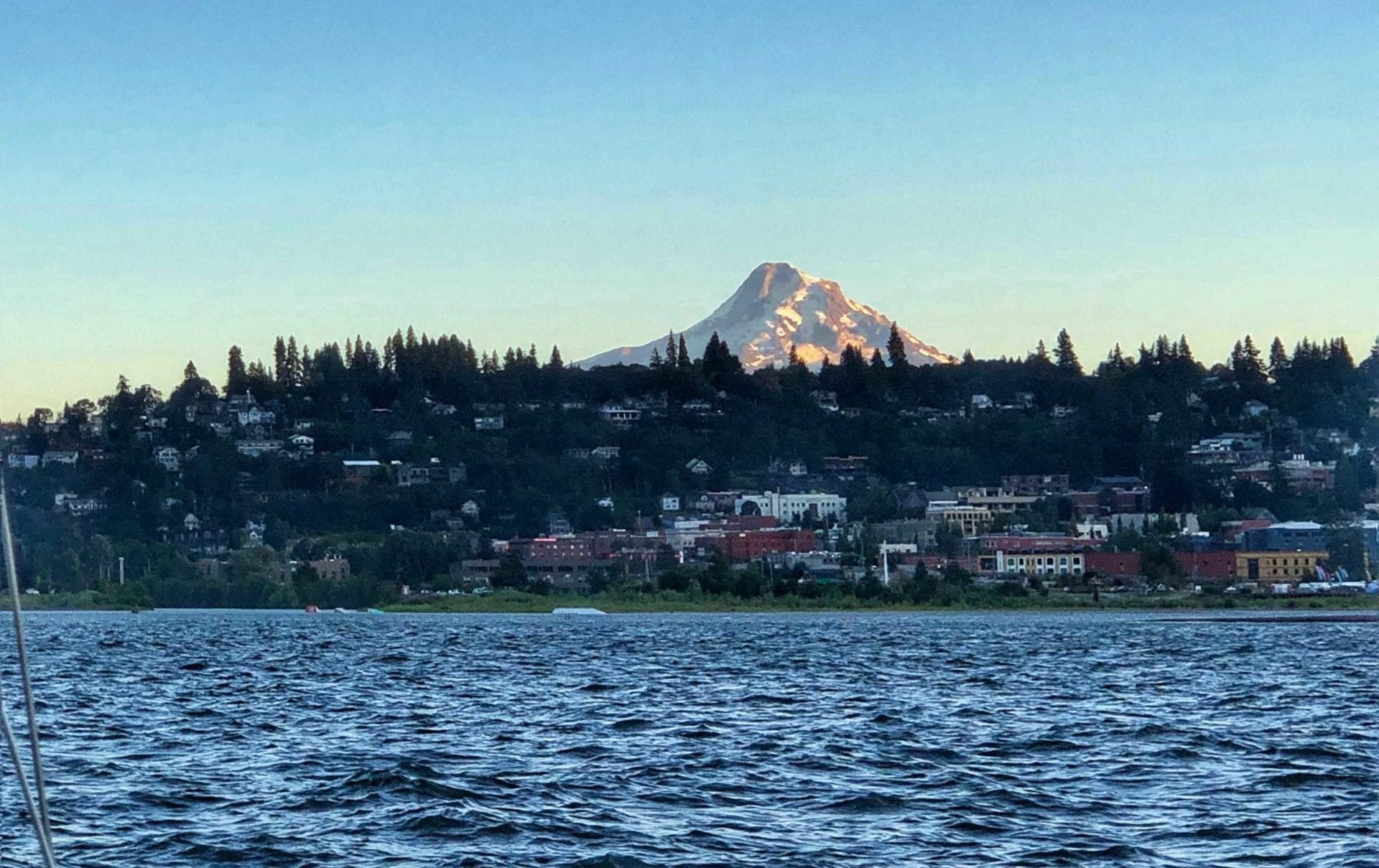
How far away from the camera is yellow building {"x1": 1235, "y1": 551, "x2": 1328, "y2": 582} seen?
549 feet

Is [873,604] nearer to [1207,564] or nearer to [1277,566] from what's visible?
[1207,564]

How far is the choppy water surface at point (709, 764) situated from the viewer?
23.0 m

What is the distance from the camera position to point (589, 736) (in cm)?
3597

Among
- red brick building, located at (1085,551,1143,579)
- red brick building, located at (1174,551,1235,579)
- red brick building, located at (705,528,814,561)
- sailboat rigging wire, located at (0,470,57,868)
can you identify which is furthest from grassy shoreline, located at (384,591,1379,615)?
sailboat rigging wire, located at (0,470,57,868)

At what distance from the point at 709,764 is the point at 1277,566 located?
146 meters

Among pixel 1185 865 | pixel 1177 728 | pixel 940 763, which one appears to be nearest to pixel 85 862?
pixel 1185 865

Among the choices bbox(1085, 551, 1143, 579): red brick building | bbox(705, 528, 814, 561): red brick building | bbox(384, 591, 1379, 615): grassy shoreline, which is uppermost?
bbox(705, 528, 814, 561): red brick building

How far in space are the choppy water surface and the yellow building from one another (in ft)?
350

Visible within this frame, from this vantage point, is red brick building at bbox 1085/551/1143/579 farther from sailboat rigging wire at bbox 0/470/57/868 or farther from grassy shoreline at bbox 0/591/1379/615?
sailboat rigging wire at bbox 0/470/57/868

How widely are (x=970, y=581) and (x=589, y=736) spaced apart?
13474 centimetres

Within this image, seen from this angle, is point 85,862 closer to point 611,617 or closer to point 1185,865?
point 1185,865

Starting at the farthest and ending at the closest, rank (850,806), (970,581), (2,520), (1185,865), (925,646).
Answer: (970,581) < (925,646) < (850,806) < (1185,865) < (2,520)

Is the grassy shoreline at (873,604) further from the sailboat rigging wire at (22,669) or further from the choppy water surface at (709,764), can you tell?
the sailboat rigging wire at (22,669)

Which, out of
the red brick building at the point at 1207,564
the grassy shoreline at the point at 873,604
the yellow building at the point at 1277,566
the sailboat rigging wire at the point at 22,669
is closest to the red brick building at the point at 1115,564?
the red brick building at the point at 1207,564
